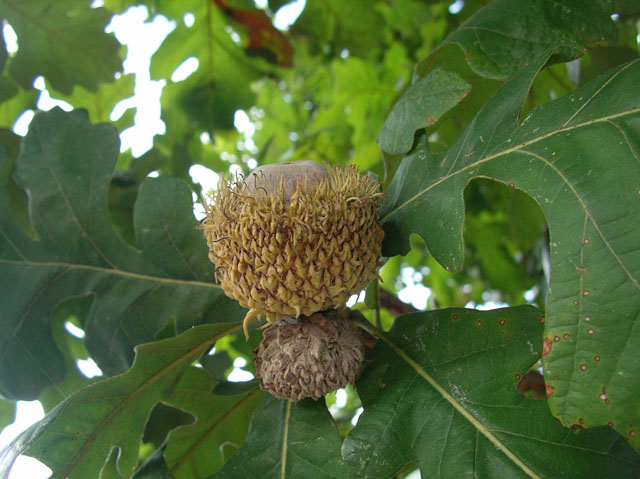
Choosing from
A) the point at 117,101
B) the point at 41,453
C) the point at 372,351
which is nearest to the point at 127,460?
the point at 41,453

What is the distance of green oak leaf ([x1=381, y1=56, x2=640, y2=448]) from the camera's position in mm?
991

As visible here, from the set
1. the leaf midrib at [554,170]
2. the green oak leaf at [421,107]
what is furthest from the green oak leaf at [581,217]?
the green oak leaf at [421,107]

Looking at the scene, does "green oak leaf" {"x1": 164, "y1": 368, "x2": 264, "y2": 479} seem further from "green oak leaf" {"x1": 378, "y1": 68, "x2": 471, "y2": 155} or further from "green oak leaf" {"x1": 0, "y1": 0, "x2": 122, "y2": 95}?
"green oak leaf" {"x1": 0, "y1": 0, "x2": 122, "y2": 95}

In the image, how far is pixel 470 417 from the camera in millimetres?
1276

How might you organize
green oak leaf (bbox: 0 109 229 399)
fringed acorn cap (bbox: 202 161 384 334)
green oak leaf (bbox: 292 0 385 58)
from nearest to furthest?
fringed acorn cap (bbox: 202 161 384 334) < green oak leaf (bbox: 0 109 229 399) < green oak leaf (bbox: 292 0 385 58)

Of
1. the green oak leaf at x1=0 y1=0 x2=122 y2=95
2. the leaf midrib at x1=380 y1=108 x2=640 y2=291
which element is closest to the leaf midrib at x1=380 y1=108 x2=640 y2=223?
the leaf midrib at x1=380 y1=108 x2=640 y2=291

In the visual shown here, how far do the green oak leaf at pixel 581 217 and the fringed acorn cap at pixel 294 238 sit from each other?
0.62 ft

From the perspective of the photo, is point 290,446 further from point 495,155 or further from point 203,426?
point 495,155

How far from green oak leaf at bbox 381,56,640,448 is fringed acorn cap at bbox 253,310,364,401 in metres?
0.34

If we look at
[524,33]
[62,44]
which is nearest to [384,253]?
[524,33]

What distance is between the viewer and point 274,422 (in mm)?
1536

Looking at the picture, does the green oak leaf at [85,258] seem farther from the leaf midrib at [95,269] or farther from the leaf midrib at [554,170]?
the leaf midrib at [554,170]

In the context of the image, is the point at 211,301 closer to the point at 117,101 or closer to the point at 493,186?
the point at 117,101

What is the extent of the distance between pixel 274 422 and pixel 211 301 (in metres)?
0.46
